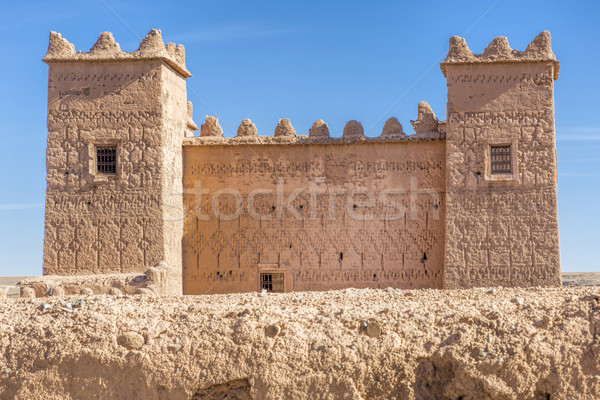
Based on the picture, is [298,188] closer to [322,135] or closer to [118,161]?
[322,135]

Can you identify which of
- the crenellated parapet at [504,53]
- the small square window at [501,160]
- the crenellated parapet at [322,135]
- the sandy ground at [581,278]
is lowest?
the sandy ground at [581,278]

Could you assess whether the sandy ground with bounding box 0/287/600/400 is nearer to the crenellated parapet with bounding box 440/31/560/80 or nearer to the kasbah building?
the kasbah building

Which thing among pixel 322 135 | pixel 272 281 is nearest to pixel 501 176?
pixel 322 135

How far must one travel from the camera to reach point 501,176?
14.3m

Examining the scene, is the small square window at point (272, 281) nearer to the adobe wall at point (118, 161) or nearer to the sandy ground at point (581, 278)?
the adobe wall at point (118, 161)

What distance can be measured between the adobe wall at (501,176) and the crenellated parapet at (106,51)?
5.66 meters

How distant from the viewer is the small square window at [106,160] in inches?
577

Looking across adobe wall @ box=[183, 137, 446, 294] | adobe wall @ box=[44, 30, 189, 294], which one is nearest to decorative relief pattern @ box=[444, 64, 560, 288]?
adobe wall @ box=[183, 137, 446, 294]

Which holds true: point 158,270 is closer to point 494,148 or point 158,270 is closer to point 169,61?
point 169,61

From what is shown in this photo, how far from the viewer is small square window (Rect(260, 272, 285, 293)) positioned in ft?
49.0

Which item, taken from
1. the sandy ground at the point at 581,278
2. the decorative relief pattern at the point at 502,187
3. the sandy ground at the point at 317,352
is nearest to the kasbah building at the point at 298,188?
the decorative relief pattern at the point at 502,187

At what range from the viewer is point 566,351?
7.64 meters

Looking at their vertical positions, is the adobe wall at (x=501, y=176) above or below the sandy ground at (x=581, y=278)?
above

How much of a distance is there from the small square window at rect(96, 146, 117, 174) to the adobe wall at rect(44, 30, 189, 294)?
0.12 m
